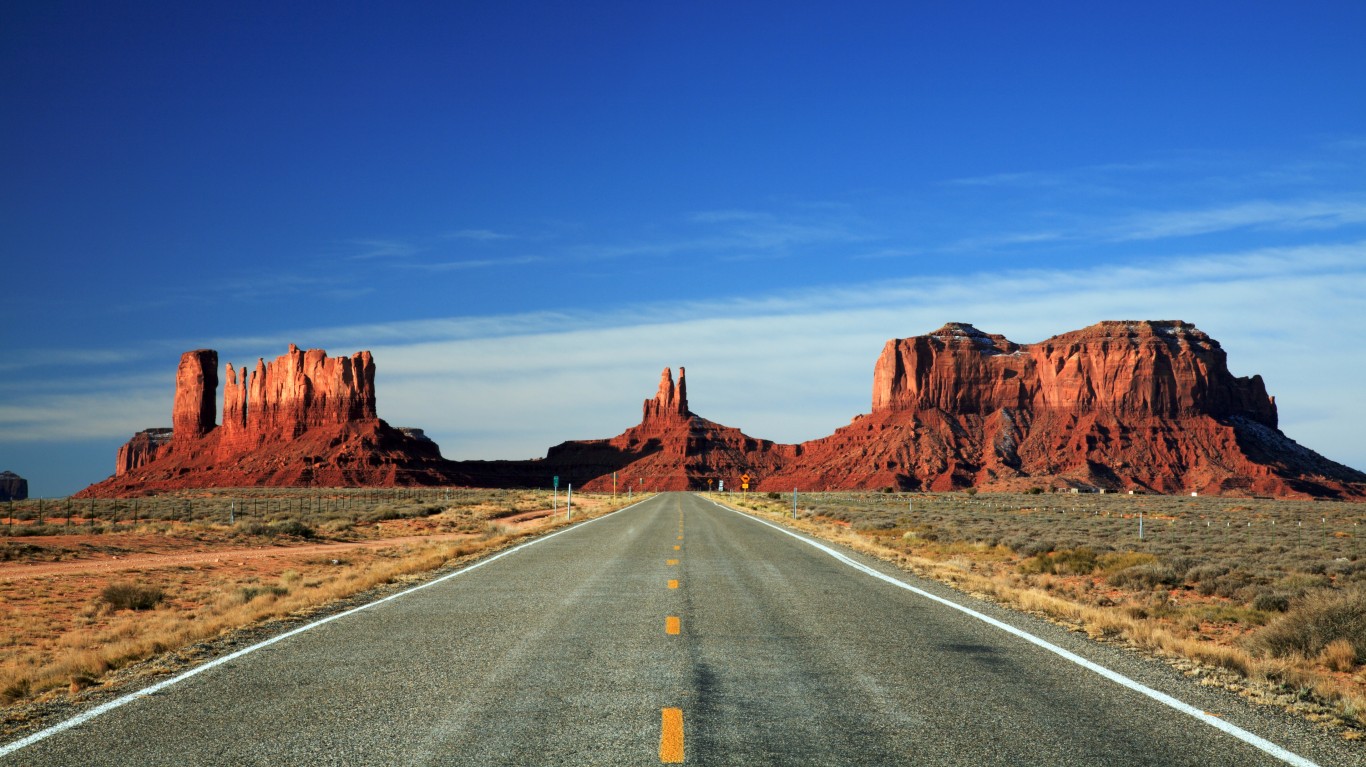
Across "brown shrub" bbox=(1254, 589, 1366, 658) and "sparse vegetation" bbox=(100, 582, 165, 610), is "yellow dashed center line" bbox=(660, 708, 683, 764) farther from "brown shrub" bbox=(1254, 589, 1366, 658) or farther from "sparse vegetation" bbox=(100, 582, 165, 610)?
"sparse vegetation" bbox=(100, 582, 165, 610)

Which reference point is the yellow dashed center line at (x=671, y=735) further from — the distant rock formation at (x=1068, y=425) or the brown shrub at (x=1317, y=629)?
the distant rock formation at (x=1068, y=425)

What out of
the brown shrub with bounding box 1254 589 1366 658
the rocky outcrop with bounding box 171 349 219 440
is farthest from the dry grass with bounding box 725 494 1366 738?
the rocky outcrop with bounding box 171 349 219 440

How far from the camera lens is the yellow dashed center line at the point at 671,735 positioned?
569cm

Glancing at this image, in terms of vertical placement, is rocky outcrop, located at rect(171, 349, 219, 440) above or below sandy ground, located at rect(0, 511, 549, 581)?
above

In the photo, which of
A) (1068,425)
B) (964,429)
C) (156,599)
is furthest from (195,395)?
(156,599)

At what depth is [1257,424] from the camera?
527 ft

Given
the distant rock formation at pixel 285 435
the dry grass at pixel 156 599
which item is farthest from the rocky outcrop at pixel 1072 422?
the dry grass at pixel 156 599

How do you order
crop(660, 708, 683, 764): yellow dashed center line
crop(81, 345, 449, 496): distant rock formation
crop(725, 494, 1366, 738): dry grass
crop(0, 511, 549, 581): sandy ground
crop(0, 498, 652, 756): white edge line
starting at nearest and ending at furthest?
crop(660, 708, 683, 764): yellow dashed center line < crop(0, 498, 652, 756): white edge line < crop(725, 494, 1366, 738): dry grass < crop(0, 511, 549, 581): sandy ground < crop(81, 345, 449, 496): distant rock formation

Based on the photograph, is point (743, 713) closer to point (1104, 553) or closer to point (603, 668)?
point (603, 668)

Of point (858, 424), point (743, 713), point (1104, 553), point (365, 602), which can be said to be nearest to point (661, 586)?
point (365, 602)

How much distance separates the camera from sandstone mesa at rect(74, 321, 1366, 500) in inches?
5709

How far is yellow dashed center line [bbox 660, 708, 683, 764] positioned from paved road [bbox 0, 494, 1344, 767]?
0.02 metres

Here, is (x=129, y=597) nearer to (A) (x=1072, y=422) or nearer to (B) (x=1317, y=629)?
(B) (x=1317, y=629)

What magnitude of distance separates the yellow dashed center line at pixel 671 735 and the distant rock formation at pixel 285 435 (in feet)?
474
